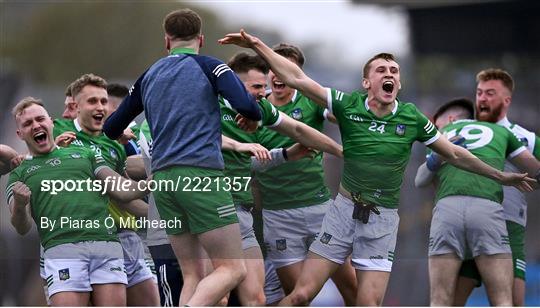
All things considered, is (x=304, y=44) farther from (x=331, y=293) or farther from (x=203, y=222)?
(x=331, y=293)

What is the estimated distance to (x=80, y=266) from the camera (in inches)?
376

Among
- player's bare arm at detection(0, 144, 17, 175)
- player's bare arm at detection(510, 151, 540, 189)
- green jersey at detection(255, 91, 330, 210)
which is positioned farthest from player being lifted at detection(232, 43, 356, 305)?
player's bare arm at detection(0, 144, 17, 175)

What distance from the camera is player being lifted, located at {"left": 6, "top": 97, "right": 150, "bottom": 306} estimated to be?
9.55 meters

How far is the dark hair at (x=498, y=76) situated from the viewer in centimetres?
973

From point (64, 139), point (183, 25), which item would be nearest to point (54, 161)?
point (64, 139)

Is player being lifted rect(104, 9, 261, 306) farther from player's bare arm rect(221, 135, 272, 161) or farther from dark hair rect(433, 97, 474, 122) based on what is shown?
dark hair rect(433, 97, 474, 122)

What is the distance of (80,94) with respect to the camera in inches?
377

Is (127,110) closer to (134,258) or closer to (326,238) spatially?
(134,258)

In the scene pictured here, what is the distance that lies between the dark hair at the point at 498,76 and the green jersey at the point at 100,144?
2.30m

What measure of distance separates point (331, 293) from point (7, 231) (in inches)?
111

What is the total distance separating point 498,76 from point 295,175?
141 centimetres

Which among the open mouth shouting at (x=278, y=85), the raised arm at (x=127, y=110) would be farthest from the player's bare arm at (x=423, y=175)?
the raised arm at (x=127, y=110)

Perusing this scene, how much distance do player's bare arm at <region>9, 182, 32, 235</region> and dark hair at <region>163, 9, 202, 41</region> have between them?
4.74ft

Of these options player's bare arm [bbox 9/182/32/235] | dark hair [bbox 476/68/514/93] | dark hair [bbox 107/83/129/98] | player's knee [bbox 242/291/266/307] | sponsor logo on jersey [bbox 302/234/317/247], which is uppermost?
dark hair [bbox 476/68/514/93]
